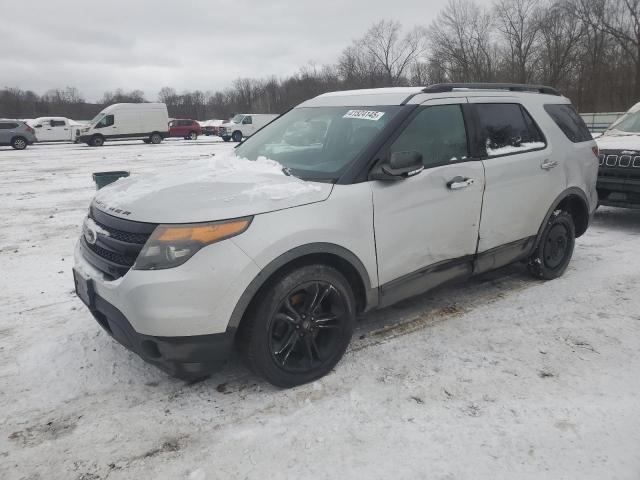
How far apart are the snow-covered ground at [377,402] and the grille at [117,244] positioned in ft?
2.59

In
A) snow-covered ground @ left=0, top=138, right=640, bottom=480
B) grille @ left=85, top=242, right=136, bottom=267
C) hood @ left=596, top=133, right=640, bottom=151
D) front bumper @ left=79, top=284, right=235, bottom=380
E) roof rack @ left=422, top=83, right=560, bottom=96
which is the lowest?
snow-covered ground @ left=0, top=138, right=640, bottom=480

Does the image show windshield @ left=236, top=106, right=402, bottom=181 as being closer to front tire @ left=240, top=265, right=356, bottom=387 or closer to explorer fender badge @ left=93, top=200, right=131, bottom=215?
front tire @ left=240, top=265, right=356, bottom=387

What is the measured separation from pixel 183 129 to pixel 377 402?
122 feet

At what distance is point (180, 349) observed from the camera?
8.50 ft

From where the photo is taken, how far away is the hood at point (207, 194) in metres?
2.65

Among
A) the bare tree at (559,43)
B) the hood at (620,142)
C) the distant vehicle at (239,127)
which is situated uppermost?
the bare tree at (559,43)

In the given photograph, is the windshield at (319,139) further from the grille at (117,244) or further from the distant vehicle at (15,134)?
the distant vehicle at (15,134)

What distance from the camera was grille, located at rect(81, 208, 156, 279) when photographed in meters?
2.64

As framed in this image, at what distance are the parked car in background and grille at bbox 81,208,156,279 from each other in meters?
6.37

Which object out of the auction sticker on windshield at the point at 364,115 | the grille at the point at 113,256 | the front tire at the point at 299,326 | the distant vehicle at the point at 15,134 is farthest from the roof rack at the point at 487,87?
the distant vehicle at the point at 15,134

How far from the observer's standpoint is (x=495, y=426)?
102 inches

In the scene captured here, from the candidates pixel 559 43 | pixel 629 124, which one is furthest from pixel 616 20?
pixel 629 124

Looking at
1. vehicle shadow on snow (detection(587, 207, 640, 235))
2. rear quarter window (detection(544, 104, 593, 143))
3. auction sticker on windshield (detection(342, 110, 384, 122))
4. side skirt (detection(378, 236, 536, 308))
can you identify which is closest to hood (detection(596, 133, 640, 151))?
vehicle shadow on snow (detection(587, 207, 640, 235))

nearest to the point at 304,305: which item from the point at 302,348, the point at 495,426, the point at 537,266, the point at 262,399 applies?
the point at 302,348
